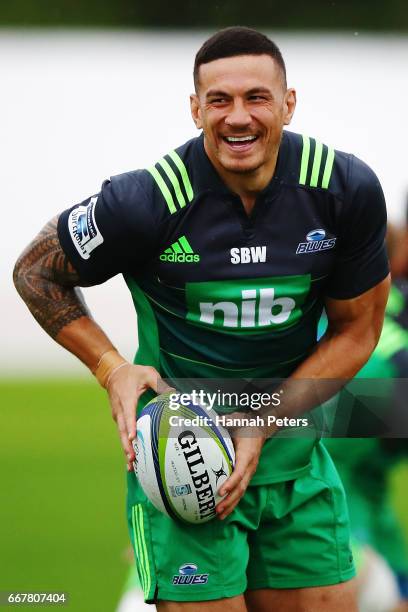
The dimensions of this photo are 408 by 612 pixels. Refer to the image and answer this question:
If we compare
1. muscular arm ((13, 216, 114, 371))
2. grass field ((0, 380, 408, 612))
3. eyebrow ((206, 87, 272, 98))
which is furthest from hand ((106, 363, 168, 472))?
grass field ((0, 380, 408, 612))

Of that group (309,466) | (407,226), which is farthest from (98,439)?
(309,466)

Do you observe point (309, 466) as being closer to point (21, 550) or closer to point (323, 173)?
point (323, 173)

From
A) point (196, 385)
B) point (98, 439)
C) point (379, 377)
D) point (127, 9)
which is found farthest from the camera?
point (98, 439)

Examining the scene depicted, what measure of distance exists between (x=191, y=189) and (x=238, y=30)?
454mm

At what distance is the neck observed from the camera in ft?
9.98

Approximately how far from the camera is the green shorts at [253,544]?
3035mm

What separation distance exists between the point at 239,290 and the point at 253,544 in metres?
0.76

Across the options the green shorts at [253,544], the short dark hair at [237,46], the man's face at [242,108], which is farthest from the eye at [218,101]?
the green shorts at [253,544]

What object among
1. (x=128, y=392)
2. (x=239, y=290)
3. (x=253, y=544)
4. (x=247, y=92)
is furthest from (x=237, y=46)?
(x=253, y=544)

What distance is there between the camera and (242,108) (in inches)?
116

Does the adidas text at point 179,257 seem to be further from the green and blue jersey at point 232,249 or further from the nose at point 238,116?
the nose at point 238,116

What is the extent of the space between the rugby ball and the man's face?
706 millimetres

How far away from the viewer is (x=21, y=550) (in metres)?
6.00

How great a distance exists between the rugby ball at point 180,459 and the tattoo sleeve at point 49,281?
0.43 meters
